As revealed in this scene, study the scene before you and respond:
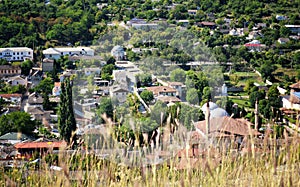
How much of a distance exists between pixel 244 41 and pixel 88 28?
3.91m

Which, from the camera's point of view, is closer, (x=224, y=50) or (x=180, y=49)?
(x=180, y=49)

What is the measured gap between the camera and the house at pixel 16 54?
13055mm

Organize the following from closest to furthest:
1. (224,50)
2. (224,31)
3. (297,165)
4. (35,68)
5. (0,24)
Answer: (297,165), (35,68), (224,50), (0,24), (224,31)

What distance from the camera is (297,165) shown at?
5.16ft

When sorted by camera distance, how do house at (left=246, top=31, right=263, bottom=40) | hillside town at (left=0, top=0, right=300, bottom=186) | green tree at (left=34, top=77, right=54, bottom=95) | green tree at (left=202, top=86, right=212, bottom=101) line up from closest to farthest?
hillside town at (left=0, top=0, right=300, bottom=186) < green tree at (left=202, top=86, right=212, bottom=101) < green tree at (left=34, top=77, right=54, bottom=95) < house at (left=246, top=31, right=263, bottom=40)

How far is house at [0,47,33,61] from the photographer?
13.1 metres

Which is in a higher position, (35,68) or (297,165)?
(297,165)

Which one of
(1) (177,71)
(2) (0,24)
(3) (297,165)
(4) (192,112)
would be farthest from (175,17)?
(3) (297,165)

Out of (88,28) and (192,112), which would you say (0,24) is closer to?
(88,28)

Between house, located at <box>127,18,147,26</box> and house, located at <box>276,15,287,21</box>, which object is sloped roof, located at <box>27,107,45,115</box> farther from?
house, located at <box>276,15,287,21</box>

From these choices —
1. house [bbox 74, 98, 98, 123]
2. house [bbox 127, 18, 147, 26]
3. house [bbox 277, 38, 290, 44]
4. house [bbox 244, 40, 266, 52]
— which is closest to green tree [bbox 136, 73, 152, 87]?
house [bbox 74, 98, 98, 123]

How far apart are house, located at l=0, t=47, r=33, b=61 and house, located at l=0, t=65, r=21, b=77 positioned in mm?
1130

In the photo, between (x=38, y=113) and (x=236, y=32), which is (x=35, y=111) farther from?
(x=236, y=32)

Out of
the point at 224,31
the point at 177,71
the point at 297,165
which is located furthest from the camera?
the point at 224,31
